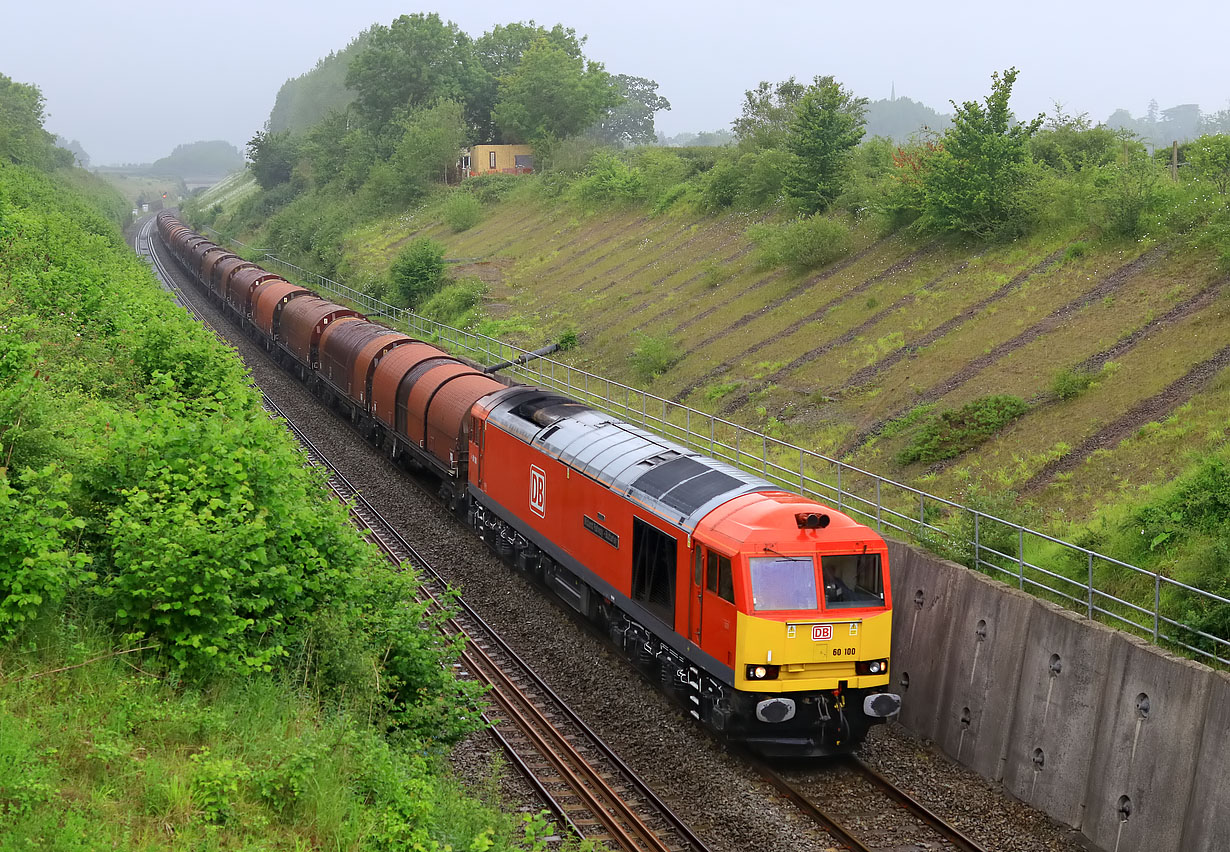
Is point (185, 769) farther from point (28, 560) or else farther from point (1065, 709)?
point (1065, 709)

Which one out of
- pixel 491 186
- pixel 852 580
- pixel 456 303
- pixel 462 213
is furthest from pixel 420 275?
pixel 852 580

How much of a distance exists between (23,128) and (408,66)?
33.8 meters

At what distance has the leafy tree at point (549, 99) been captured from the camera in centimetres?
8488

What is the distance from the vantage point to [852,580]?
14.3 metres

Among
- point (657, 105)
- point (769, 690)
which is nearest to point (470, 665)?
point (769, 690)

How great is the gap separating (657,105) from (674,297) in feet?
366

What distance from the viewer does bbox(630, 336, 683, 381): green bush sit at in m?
33.8

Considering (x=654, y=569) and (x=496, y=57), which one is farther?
(x=496, y=57)

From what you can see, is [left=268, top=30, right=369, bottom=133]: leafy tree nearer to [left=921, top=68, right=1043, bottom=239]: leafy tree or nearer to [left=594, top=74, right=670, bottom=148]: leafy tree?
[left=594, top=74, right=670, bottom=148]: leafy tree

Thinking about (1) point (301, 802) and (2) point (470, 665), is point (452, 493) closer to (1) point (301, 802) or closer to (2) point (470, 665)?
(2) point (470, 665)

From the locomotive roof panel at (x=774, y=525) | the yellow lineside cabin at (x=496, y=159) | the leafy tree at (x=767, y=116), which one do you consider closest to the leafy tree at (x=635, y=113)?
the yellow lineside cabin at (x=496, y=159)

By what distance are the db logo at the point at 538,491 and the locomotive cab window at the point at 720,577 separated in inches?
245

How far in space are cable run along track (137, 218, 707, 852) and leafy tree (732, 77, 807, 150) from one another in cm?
3580

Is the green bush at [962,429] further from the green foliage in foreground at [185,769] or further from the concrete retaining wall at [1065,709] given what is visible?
the green foliage in foreground at [185,769]
